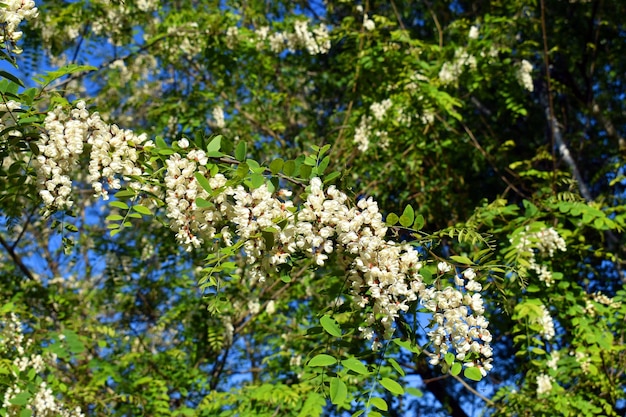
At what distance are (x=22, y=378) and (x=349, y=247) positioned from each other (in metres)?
2.35

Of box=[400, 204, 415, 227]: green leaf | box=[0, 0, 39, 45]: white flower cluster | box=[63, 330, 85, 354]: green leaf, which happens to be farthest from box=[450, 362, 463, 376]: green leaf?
box=[63, 330, 85, 354]: green leaf

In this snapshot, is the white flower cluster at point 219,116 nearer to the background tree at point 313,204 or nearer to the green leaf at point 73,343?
the background tree at point 313,204

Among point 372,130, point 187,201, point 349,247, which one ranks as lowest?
point 349,247

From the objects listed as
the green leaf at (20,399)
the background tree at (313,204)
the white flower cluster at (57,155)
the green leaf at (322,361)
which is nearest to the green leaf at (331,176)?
the background tree at (313,204)

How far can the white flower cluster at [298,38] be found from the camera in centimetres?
560

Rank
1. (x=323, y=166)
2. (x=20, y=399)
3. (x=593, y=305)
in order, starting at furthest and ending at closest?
(x=593, y=305) < (x=20, y=399) < (x=323, y=166)

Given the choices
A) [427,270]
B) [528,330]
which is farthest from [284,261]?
[528,330]

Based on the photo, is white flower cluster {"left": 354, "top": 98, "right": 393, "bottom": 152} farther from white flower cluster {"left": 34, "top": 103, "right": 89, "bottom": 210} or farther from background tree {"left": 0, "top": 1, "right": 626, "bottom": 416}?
white flower cluster {"left": 34, "top": 103, "right": 89, "bottom": 210}

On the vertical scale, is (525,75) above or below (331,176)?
above

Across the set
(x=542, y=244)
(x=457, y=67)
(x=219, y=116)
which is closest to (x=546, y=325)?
(x=542, y=244)

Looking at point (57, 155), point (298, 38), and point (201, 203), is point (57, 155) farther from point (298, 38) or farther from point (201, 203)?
point (298, 38)

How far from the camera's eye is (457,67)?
5000 millimetres

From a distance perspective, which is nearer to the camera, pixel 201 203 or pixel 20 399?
pixel 201 203

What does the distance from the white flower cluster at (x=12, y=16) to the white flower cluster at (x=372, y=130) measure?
3541 mm
